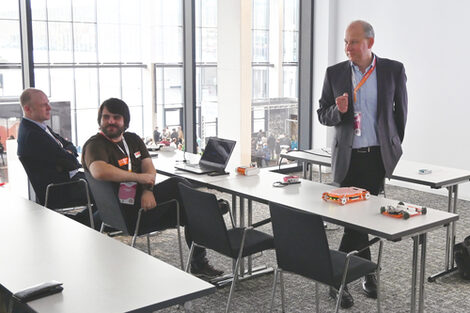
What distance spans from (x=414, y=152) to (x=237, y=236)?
445cm

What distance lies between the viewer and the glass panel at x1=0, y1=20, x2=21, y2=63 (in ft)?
20.8

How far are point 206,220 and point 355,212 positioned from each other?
36.0 inches

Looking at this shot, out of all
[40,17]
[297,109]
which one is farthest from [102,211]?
[297,109]

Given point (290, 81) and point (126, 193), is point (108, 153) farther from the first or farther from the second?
point (290, 81)

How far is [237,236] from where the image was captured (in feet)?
13.6

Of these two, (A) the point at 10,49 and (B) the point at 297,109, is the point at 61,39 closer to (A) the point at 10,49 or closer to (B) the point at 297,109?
(A) the point at 10,49

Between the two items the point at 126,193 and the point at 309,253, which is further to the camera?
the point at 126,193

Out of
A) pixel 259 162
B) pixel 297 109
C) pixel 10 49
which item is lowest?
pixel 259 162

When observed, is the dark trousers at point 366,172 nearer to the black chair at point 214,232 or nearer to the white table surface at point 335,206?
the white table surface at point 335,206

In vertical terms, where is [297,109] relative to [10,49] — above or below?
below

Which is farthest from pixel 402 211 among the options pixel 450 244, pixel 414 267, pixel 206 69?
pixel 206 69

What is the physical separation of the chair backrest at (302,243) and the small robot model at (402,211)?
565 mm

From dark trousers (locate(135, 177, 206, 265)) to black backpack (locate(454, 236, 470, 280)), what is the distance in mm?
1945

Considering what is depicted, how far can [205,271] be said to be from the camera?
4746 mm
